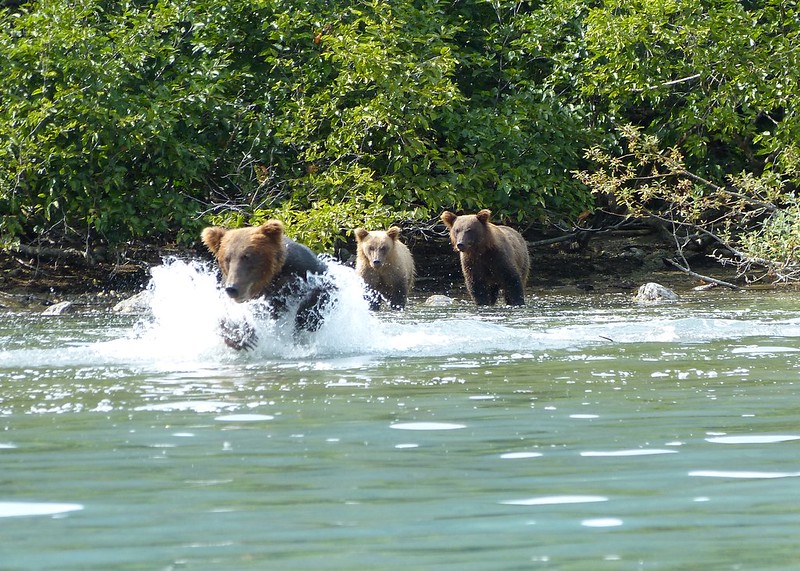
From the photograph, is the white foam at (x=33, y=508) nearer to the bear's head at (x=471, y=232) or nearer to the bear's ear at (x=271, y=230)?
the bear's ear at (x=271, y=230)

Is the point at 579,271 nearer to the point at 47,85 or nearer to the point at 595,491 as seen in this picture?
the point at 47,85

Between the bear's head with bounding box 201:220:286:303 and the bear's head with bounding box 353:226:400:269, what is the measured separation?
205 inches

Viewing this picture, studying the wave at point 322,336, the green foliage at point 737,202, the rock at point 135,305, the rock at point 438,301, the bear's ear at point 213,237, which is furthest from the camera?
the rock at point 438,301

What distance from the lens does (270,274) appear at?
28.2ft

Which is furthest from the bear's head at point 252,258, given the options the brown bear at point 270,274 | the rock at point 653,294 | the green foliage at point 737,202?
the green foliage at point 737,202

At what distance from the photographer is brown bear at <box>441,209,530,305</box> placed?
14.7 meters

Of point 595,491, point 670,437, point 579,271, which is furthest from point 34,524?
point 579,271

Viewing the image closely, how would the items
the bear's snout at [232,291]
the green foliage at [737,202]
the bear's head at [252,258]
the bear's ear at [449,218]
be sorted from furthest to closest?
1. the bear's ear at [449,218]
2. the green foliage at [737,202]
3. the bear's head at [252,258]
4. the bear's snout at [232,291]

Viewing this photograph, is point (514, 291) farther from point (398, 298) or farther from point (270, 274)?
point (270, 274)

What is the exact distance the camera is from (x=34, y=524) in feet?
11.5

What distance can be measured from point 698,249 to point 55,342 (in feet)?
38.4

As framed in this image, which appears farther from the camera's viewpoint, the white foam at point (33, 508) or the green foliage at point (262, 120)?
the green foliage at point (262, 120)

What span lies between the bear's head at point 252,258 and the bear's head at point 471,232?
6.16m

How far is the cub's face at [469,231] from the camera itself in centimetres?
1470
